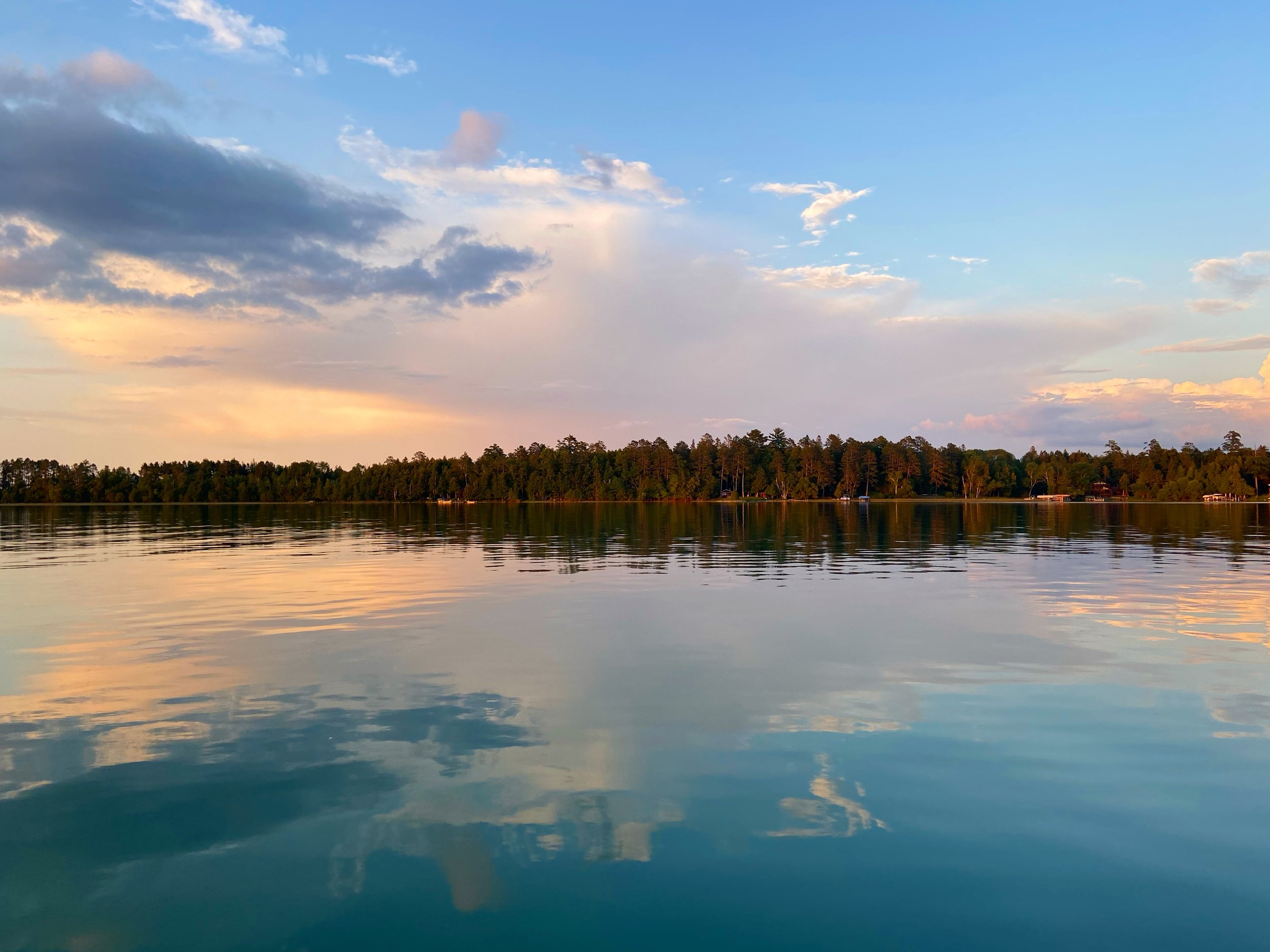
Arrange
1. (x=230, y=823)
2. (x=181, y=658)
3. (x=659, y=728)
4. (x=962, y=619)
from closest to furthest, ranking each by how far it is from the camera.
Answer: (x=230, y=823), (x=659, y=728), (x=181, y=658), (x=962, y=619)

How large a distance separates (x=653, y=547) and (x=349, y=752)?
41.0 metres

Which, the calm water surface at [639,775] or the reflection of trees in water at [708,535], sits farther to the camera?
the reflection of trees in water at [708,535]

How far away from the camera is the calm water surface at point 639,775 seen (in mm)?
7277

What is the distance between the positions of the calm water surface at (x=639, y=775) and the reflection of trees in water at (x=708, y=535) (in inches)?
674

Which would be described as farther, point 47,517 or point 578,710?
point 47,517

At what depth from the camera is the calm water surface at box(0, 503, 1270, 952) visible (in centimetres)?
728

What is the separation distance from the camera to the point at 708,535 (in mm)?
68562

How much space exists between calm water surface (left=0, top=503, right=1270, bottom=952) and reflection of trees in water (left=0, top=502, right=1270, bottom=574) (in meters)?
17.1

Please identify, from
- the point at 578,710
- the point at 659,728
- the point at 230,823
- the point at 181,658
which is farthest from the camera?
the point at 181,658

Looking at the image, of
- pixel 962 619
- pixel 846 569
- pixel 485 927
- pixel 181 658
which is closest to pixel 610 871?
pixel 485 927

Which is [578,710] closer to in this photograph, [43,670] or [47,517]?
[43,670]

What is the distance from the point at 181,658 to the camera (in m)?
18.1

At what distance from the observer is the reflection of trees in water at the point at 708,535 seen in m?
45.0

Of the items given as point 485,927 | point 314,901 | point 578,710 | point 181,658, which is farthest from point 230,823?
point 181,658
